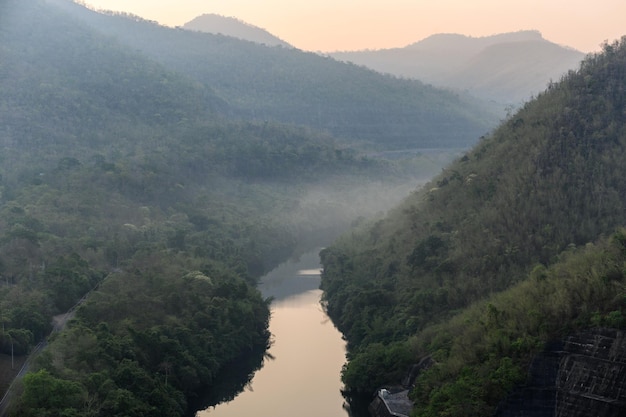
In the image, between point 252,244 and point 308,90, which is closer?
point 252,244

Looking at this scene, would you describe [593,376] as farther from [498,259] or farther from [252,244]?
[252,244]

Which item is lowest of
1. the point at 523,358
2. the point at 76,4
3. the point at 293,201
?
the point at 293,201

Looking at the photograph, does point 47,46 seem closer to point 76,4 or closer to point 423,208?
point 76,4

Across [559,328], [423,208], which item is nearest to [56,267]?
[423,208]

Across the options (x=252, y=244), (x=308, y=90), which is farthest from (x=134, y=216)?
(x=308, y=90)

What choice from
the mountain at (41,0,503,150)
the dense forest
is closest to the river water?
the dense forest

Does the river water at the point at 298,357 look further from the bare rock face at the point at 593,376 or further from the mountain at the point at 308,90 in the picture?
the mountain at the point at 308,90
